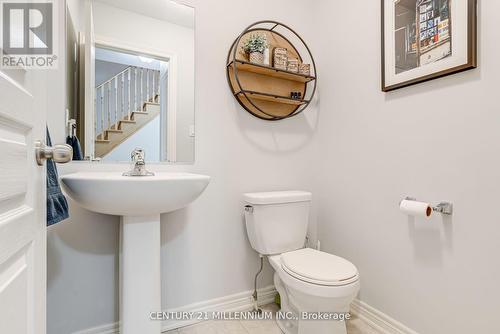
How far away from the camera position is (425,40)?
1285 mm

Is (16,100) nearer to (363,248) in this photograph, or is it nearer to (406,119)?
(406,119)

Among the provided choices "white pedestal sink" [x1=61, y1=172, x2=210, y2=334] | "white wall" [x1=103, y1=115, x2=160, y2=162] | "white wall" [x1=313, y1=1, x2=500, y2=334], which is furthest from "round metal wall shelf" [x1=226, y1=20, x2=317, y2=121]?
"white pedestal sink" [x1=61, y1=172, x2=210, y2=334]

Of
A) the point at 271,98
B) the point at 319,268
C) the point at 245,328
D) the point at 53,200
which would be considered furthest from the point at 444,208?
the point at 53,200

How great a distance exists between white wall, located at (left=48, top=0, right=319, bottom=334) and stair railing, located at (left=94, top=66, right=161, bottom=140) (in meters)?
0.23

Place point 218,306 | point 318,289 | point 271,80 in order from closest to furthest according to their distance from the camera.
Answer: point 318,289 → point 218,306 → point 271,80

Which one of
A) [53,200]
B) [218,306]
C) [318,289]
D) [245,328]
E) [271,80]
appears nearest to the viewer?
[53,200]

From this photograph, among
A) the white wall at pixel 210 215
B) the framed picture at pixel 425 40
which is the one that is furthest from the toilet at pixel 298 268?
the framed picture at pixel 425 40

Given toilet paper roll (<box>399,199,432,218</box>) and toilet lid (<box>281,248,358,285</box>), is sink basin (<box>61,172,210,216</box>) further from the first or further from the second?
toilet paper roll (<box>399,199,432,218</box>)

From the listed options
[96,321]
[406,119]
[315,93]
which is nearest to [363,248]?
[406,119]

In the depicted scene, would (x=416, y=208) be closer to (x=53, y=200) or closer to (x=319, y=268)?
(x=319, y=268)

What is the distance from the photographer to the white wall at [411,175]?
1.10m

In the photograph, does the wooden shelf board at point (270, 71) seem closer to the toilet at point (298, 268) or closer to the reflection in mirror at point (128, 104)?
the reflection in mirror at point (128, 104)

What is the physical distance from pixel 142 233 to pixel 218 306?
0.78 metres

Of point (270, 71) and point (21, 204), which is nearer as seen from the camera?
point (21, 204)
